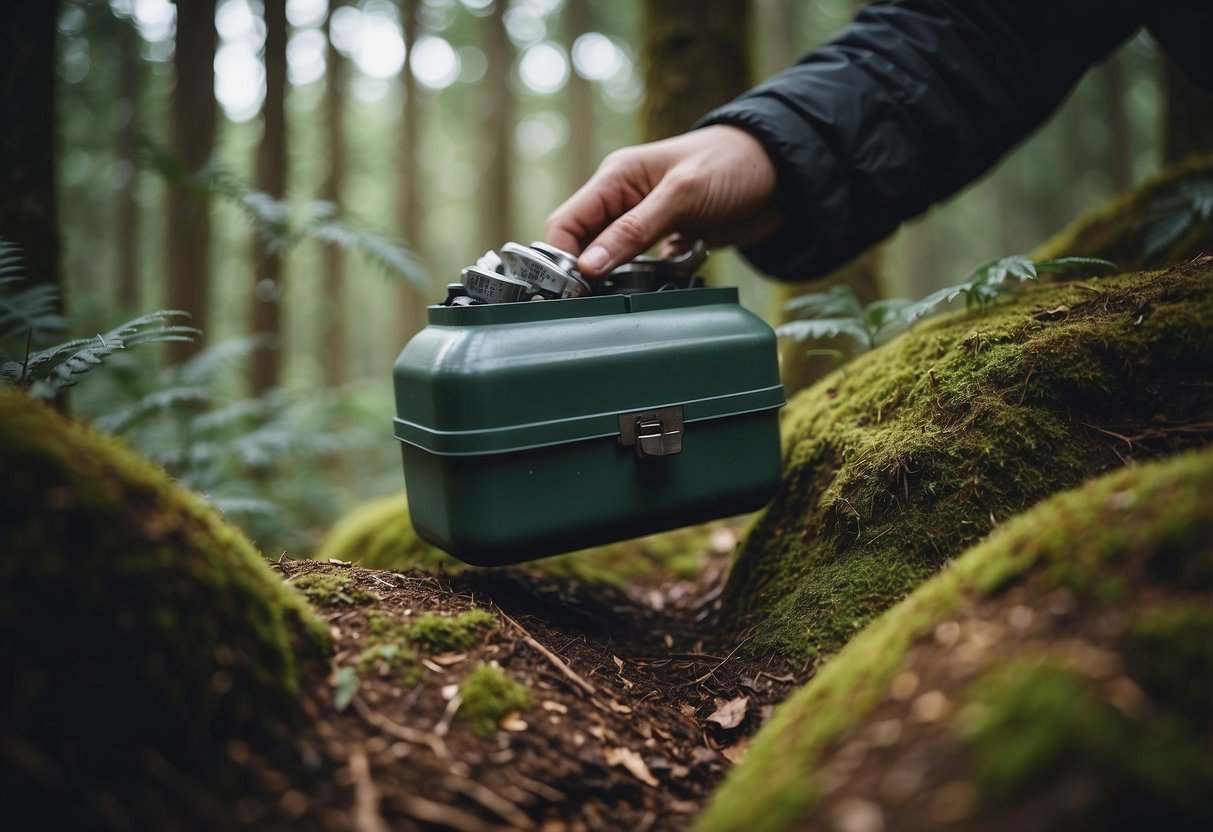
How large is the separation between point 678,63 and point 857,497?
3.04 metres

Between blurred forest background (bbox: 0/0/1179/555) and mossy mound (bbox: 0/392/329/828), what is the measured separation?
7.63ft

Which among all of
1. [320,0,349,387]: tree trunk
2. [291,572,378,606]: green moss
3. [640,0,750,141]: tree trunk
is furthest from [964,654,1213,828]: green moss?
[320,0,349,387]: tree trunk

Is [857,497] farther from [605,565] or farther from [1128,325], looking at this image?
[605,565]

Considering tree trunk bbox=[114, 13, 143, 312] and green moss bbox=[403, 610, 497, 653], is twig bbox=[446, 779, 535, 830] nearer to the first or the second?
green moss bbox=[403, 610, 497, 653]

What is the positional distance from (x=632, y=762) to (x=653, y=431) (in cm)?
100

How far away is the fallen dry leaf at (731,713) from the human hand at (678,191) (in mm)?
1506

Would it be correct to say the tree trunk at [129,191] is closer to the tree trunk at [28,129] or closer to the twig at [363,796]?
the tree trunk at [28,129]

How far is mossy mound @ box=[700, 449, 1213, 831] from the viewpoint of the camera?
102cm

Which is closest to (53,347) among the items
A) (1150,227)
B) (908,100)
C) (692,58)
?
(908,100)

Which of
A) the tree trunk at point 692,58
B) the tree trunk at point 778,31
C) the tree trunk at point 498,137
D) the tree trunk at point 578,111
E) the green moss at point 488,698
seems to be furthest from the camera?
the tree trunk at point 778,31

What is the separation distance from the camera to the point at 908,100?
9.70 feet

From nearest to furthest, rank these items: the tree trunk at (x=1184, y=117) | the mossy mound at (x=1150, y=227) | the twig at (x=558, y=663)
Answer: the twig at (x=558, y=663)
the mossy mound at (x=1150, y=227)
the tree trunk at (x=1184, y=117)

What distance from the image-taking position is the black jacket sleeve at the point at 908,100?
2918mm

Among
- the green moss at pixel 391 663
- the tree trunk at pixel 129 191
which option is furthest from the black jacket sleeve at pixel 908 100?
the tree trunk at pixel 129 191
